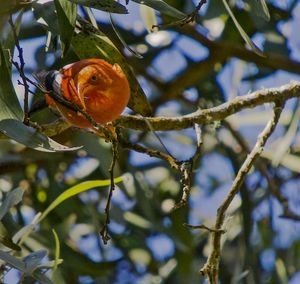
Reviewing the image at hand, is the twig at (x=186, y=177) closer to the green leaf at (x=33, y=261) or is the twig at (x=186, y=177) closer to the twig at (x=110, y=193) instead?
the twig at (x=110, y=193)

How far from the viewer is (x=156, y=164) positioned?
8.66 feet

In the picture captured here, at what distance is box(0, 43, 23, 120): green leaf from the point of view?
129cm

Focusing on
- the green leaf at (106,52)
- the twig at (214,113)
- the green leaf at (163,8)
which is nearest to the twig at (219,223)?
the twig at (214,113)

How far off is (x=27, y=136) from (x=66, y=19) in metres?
0.16

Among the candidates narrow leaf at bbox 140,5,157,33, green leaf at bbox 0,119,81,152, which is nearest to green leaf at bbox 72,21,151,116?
green leaf at bbox 0,119,81,152

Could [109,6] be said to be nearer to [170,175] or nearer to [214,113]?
[214,113]

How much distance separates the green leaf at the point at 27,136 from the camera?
4.08 ft

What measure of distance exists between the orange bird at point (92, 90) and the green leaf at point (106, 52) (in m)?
0.06

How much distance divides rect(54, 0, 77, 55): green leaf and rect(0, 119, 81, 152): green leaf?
0.35 ft

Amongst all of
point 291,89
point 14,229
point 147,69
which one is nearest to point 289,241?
point 147,69

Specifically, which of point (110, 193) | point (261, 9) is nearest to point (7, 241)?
point (110, 193)

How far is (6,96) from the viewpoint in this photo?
1306mm

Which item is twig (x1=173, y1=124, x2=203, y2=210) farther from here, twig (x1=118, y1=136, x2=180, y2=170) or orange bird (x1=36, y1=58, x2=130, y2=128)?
orange bird (x1=36, y1=58, x2=130, y2=128)

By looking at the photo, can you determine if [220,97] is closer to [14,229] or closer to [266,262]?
[266,262]
